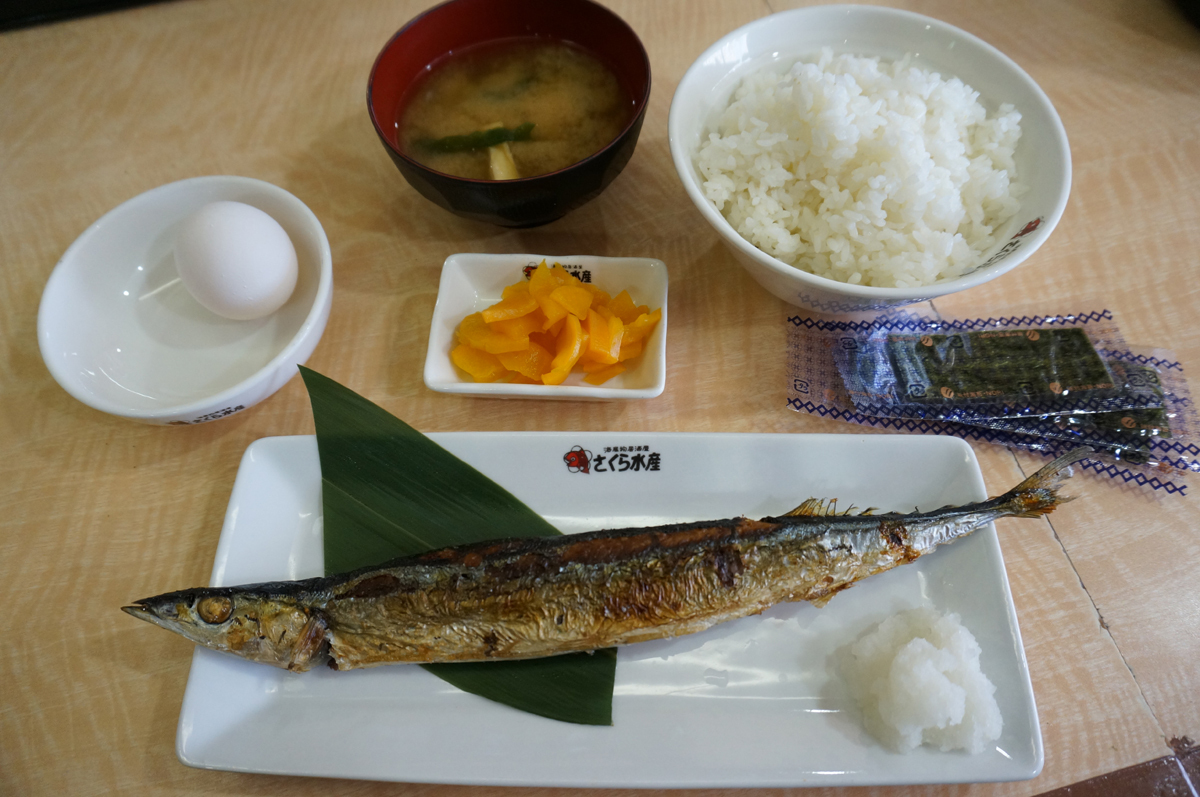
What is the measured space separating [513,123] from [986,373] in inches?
58.2

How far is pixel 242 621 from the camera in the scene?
122 centimetres

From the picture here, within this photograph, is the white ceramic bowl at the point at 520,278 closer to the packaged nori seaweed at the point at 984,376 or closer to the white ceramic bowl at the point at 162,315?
the white ceramic bowl at the point at 162,315

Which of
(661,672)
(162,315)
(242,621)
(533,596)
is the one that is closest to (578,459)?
(533,596)

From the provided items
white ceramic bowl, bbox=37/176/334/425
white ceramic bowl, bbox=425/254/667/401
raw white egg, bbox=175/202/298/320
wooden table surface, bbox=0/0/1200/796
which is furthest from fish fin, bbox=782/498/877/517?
raw white egg, bbox=175/202/298/320

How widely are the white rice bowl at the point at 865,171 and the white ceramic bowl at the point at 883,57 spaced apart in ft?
0.17

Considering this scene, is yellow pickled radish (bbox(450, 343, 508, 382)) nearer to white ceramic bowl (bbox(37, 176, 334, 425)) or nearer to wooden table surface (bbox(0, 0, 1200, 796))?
wooden table surface (bbox(0, 0, 1200, 796))

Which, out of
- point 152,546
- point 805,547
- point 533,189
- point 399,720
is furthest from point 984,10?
point 152,546

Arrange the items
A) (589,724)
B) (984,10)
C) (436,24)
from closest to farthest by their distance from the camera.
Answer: (589,724)
(436,24)
(984,10)

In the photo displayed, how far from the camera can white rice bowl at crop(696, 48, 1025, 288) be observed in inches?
56.5

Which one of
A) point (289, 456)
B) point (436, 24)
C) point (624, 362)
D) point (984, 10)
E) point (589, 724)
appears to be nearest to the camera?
point (589, 724)

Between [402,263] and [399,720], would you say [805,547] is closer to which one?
[399,720]

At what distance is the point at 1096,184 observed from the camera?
1.90m

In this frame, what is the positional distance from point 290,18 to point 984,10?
267 cm

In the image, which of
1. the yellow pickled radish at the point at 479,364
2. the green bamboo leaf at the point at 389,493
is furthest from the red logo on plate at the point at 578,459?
the yellow pickled radish at the point at 479,364
